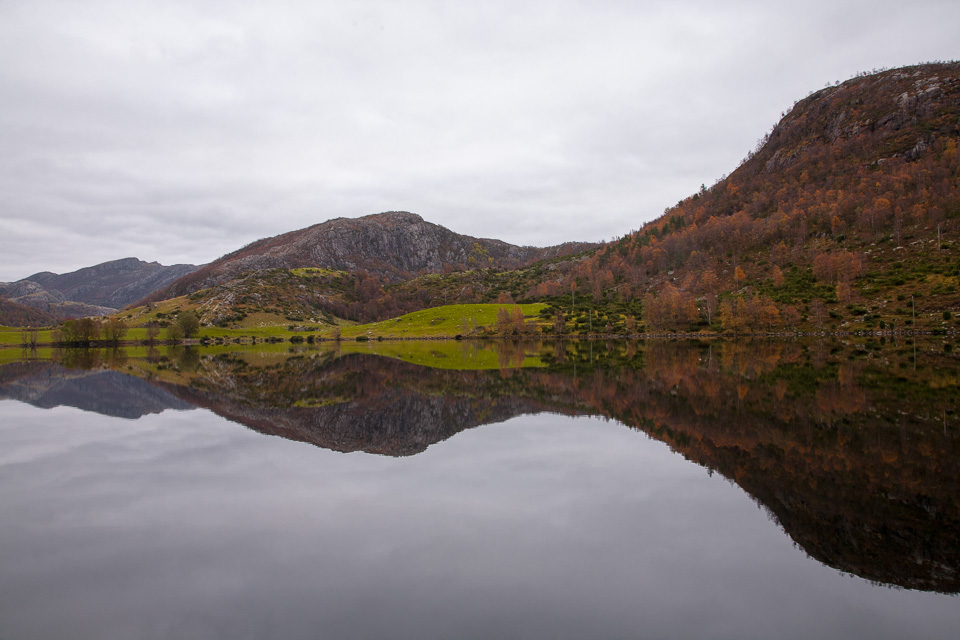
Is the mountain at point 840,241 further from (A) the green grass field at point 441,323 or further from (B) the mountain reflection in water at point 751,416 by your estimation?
(B) the mountain reflection in water at point 751,416

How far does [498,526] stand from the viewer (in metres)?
8.69

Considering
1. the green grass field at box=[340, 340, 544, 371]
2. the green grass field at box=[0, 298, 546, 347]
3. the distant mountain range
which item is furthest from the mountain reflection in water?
the green grass field at box=[0, 298, 546, 347]

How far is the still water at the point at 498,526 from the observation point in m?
6.02

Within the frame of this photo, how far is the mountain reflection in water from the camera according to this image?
26.6ft

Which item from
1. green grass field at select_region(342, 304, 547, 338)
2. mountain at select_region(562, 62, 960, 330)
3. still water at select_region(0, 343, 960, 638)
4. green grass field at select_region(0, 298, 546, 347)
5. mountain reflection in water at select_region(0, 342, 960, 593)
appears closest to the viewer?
still water at select_region(0, 343, 960, 638)

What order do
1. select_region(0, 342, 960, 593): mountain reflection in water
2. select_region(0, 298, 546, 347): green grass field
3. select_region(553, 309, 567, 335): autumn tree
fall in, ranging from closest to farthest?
select_region(0, 342, 960, 593): mountain reflection in water
select_region(553, 309, 567, 335): autumn tree
select_region(0, 298, 546, 347): green grass field

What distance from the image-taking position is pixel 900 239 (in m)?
114

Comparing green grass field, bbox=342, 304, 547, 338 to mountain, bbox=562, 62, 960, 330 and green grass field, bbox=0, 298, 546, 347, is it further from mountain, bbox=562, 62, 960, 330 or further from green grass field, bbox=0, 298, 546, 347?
mountain, bbox=562, 62, 960, 330

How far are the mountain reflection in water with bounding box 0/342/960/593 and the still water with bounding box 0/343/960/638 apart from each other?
3.4 inches

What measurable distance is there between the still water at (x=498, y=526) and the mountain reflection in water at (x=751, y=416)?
0.09m

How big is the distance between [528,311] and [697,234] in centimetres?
6916

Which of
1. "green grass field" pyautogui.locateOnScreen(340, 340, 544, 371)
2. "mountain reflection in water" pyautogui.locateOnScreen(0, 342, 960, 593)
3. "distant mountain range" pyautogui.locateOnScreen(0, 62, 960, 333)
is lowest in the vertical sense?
"green grass field" pyautogui.locateOnScreen(340, 340, 544, 371)

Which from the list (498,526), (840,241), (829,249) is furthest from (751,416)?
(840,241)

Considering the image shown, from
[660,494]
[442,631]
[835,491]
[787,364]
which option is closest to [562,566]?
[442,631]
